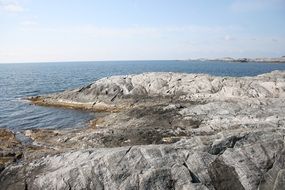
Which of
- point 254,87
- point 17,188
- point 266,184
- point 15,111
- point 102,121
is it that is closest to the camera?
point 266,184

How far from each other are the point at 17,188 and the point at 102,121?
2102cm

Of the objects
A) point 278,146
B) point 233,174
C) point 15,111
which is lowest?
point 15,111

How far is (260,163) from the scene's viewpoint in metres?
18.0

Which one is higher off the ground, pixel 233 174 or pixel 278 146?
pixel 278 146

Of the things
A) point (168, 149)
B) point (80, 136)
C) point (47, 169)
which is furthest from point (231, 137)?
point (80, 136)

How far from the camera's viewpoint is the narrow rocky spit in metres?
17.4

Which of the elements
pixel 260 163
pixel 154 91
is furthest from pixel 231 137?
pixel 154 91

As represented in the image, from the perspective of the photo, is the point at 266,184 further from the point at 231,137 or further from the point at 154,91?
the point at 154,91

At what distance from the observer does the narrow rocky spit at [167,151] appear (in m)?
17.4

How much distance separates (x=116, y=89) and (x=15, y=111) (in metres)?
15.3

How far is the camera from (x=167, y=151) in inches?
737

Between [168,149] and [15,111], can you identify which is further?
[15,111]

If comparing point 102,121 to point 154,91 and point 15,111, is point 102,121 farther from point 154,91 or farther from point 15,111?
point 15,111

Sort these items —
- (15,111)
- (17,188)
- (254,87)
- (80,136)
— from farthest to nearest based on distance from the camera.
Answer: (15,111) → (254,87) → (80,136) → (17,188)
